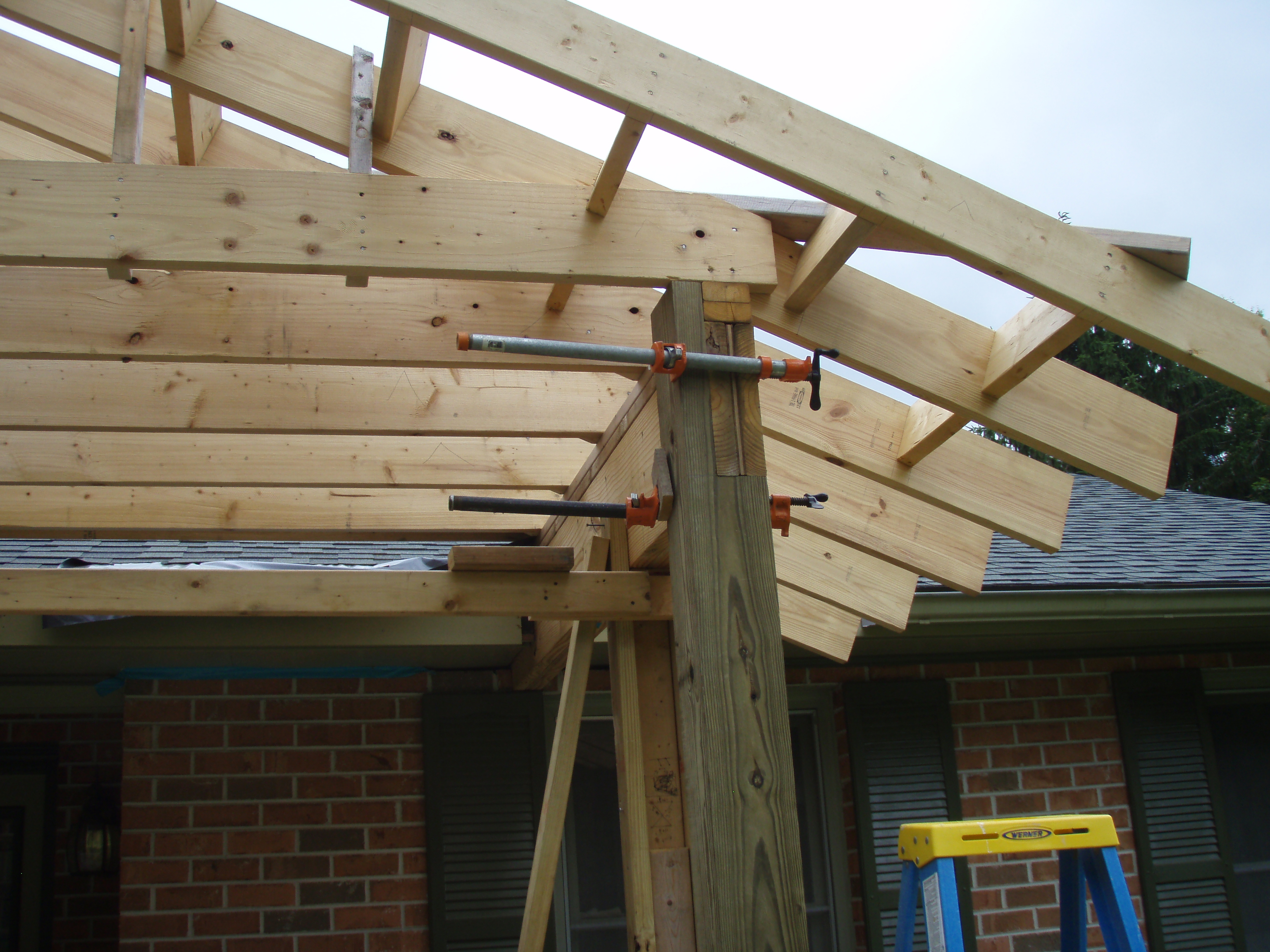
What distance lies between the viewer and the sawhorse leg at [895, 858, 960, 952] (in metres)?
3.44

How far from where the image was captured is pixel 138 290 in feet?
8.66

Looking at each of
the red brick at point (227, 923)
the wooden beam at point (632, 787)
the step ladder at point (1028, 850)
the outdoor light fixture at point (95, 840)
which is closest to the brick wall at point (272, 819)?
the red brick at point (227, 923)

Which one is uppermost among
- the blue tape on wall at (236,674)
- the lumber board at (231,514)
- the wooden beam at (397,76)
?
the wooden beam at (397,76)

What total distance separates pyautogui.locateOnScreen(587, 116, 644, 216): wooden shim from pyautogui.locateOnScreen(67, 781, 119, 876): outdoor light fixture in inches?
175

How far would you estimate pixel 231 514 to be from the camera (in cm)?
389

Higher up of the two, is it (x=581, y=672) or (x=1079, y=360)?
(x=1079, y=360)

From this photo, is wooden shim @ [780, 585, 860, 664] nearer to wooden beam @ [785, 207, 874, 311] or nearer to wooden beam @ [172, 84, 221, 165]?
wooden beam @ [785, 207, 874, 311]

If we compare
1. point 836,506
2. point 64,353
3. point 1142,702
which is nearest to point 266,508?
point 64,353

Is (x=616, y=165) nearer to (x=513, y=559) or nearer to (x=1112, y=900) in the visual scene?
(x=513, y=559)

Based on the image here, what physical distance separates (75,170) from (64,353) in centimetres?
59

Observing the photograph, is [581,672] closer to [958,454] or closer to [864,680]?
[958,454]

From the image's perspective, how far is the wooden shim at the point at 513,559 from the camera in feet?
9.41

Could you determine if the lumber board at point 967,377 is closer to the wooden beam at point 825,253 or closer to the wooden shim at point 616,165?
the wooden beam at point 825,253

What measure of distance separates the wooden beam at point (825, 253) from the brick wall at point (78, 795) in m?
4.57
